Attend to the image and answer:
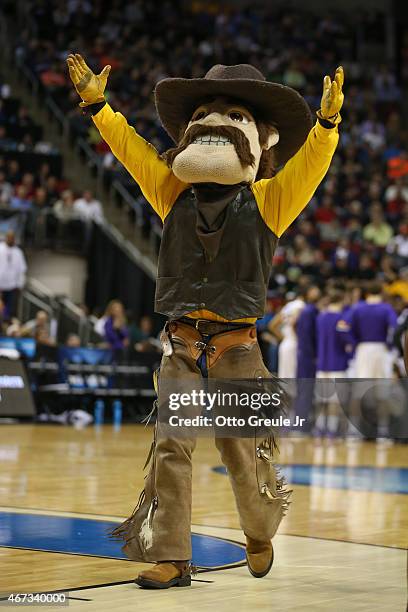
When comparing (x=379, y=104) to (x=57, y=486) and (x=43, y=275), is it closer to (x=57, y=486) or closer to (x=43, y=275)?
(x=43, y=275)

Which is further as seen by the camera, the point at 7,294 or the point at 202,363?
the point at 7,294

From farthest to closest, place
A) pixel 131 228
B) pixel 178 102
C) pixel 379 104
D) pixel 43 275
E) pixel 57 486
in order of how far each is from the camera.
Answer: pixel 379 104
pixel 131 228
pixel 43 275
pixel 57 486
pixel 178 102

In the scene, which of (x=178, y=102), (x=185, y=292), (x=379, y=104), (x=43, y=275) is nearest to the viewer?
(x=185, y=292)

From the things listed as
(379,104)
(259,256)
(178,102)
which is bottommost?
(259,256)

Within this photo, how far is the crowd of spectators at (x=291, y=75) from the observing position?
2136cm

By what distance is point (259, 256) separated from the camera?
5391mm

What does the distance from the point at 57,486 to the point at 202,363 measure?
379 cm

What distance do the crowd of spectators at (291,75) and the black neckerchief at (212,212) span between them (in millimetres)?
12761

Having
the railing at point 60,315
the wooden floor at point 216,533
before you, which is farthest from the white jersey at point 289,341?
the wooden floor at point 216,533

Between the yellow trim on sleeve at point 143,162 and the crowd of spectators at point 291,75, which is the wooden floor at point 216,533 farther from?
the crowd of spectators at point 291,75

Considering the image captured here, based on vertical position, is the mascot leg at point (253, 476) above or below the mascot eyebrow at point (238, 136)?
below

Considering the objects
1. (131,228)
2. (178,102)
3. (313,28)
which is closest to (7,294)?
(131,228)

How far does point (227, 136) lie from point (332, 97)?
2.00 feet

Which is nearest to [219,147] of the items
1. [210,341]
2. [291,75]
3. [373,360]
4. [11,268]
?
[210,341]
